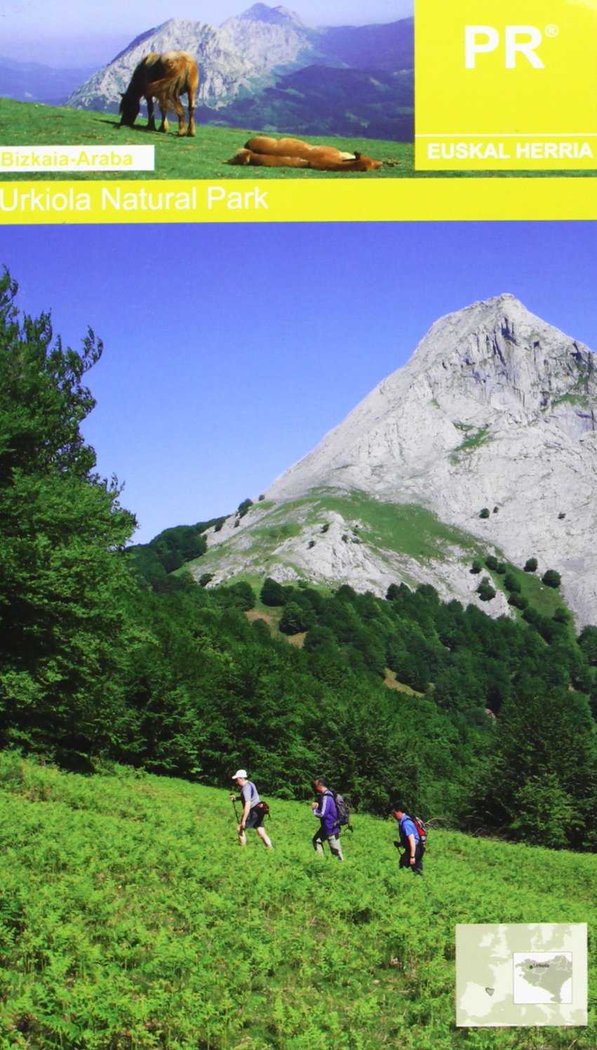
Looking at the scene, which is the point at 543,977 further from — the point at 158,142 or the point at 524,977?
the point at 158,142

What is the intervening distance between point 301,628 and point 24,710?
164 m

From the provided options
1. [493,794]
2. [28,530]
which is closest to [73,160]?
[28,530]

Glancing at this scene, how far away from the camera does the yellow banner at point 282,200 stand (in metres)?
15.8

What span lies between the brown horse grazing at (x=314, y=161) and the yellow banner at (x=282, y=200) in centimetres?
59

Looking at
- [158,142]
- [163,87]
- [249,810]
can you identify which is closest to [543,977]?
[249,810]

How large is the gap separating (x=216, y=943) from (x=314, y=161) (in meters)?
11.1

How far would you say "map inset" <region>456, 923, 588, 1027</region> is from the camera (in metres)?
12.2

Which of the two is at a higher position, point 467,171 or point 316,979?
point 467,171

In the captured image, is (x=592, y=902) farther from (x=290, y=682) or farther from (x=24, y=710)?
(x=290, y=682)

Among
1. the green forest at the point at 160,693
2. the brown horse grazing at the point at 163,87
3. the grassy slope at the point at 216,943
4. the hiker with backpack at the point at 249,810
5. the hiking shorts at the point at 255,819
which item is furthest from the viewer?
the green forest at the point at 160,693

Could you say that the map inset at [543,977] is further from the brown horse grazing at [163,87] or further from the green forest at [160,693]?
the green forest at [160,693]

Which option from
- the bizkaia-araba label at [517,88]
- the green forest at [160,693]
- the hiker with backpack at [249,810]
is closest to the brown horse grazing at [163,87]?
the bizkaia-araba label at [517,88]

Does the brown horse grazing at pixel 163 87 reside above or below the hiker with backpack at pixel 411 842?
above

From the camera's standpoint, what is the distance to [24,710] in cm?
3538
